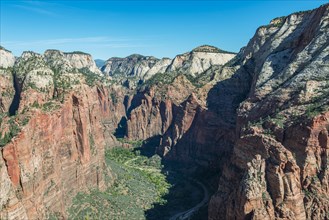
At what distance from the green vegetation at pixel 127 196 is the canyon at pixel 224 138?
3362mm

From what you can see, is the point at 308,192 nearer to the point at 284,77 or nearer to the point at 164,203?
the point at 284,77

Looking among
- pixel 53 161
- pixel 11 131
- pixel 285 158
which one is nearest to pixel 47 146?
pixel 53 161

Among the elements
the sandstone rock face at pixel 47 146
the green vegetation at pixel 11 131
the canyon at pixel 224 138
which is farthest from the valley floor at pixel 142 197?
the green vegetation at pixel 11 131

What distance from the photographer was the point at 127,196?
11175cm

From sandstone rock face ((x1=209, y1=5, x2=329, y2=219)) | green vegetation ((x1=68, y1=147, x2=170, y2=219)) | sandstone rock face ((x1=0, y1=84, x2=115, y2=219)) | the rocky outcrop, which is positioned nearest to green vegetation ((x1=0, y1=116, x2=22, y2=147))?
sandstone rock face ((x1=0, y1=84, x2=115, y2=219))

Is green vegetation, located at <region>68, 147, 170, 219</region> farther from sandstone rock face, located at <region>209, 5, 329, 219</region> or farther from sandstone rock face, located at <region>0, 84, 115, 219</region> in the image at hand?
sandstone rock face, located at <region>209, 5, 329, 219</region>

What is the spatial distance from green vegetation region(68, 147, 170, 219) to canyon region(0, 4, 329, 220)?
11.0 ft

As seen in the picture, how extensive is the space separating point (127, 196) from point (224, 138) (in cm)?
4472

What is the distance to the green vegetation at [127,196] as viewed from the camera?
314ft

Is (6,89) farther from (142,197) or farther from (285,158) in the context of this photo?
(285,158)

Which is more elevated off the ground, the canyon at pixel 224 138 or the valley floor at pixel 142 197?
the canyon at pixel 224 138

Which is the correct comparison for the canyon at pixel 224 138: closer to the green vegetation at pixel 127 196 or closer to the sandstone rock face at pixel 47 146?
the sandstone rock face at pixel 47 146

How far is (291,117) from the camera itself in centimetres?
7950

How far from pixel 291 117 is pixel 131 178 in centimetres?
6963
